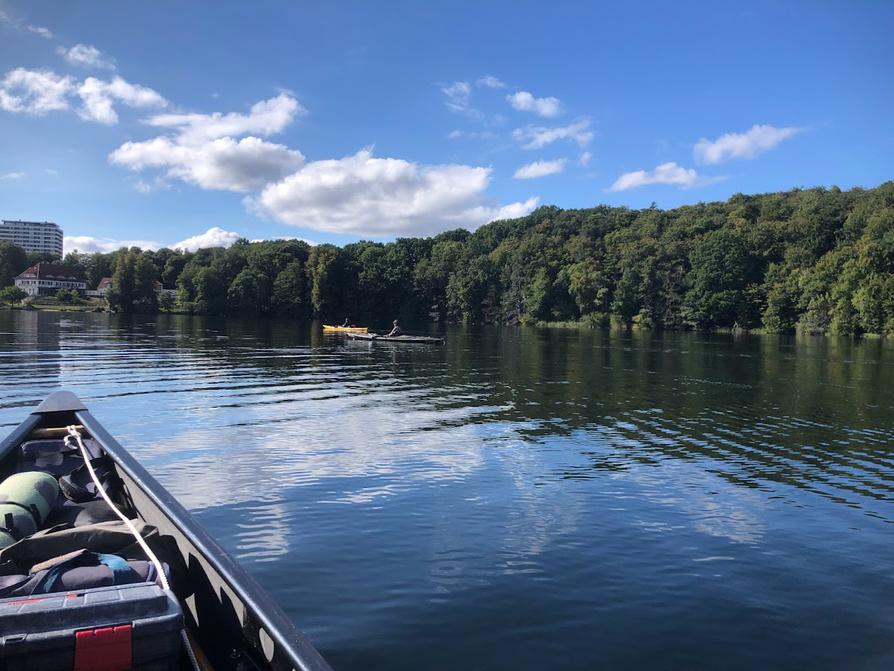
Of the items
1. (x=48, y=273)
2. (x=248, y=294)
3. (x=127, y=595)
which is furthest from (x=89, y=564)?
(x=48, y=273)

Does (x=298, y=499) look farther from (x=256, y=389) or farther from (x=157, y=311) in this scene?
(x=157, y=311)

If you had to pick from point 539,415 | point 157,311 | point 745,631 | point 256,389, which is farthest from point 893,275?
point 157,311

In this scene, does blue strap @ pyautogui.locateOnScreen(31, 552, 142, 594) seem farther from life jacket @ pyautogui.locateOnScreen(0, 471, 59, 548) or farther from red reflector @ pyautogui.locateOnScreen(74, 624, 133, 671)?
life jacket @ pyautogui.locateOnScreen(0, 471, 59, 548)

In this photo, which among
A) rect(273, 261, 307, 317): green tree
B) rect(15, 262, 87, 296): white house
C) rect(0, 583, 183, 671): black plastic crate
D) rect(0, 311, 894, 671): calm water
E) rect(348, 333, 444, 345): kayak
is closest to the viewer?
rect(0, 583, 183, 671): black plastic crate

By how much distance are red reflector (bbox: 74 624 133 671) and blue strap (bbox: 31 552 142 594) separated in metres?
0.72

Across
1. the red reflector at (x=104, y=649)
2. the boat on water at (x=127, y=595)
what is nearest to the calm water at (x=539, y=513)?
the boat on water at (x=127, y=595)

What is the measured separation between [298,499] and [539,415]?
36.2ft

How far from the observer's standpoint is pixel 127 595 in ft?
12.9

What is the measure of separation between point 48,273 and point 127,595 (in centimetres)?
17573

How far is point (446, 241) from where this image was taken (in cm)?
15775

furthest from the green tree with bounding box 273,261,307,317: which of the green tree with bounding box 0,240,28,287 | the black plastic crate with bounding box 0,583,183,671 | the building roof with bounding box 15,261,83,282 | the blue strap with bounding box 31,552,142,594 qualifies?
the black plastic crate with bounding box 0,583,183,671

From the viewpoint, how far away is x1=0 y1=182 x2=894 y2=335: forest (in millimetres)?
88375

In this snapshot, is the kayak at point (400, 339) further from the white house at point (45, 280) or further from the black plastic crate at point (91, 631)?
the white house at point (45, 280)

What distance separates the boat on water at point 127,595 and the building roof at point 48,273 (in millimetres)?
169870
